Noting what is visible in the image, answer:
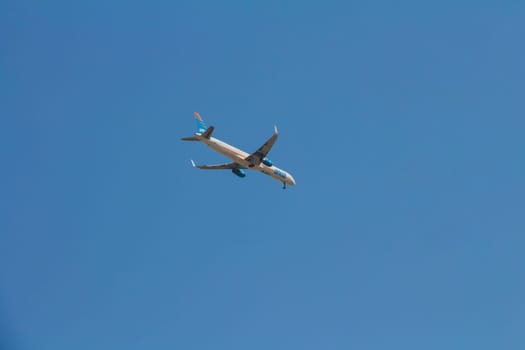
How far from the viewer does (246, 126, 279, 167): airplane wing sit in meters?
115

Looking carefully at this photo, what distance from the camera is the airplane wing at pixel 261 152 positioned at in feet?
378

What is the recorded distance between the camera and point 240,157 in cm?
11756

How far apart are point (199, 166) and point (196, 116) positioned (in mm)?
9571

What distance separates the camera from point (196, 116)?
120 metres

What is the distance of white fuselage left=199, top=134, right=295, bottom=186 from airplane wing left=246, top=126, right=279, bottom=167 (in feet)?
2.55

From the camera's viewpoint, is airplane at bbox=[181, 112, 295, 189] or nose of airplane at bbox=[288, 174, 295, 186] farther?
nose of airplane at bbox=[288, 174, 295, 186]

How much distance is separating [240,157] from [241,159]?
17.3 inches

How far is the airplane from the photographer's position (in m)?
113

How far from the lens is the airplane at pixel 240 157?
11338 cm

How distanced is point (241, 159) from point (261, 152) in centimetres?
304

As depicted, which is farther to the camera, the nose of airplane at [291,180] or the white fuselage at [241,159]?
the nose of airplane at [291,180]

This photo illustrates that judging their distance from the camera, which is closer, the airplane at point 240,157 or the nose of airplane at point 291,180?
the airplane at point 240,157

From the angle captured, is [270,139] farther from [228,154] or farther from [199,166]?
[199,166]

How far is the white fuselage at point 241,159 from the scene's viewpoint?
114088 millimetres
